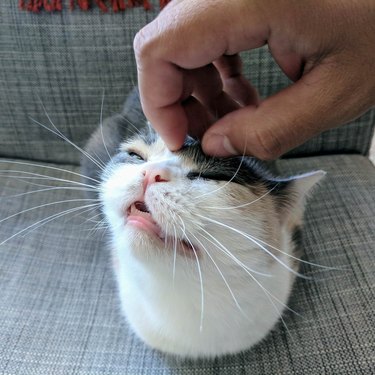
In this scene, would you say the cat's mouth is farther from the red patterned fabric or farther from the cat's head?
the red patterned fabric

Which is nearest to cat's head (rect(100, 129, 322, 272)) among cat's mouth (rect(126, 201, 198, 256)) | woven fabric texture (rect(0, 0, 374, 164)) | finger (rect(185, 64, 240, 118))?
cat's mouth (rect(126, 201, 198, 256))

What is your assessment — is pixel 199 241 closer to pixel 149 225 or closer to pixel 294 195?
pixel 149 225

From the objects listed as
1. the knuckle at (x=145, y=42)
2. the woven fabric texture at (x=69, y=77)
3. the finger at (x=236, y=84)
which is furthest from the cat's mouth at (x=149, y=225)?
the woven fabric texture at (x=69, y=77)

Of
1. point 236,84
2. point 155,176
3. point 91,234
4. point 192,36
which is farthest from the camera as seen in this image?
point 91,234

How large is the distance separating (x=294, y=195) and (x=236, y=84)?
265mm

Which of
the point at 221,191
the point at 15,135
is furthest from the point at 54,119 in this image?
the point at 221,191

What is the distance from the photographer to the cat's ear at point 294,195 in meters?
0.78

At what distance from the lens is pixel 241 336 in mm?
797

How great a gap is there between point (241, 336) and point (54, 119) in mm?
838

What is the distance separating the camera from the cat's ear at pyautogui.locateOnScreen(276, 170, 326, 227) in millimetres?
781

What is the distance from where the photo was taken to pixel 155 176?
2.19ft

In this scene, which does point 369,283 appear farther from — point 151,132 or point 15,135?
point 15,135

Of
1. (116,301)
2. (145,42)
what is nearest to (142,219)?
(145,42)

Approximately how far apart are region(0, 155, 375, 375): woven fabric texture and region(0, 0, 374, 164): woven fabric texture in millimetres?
168
